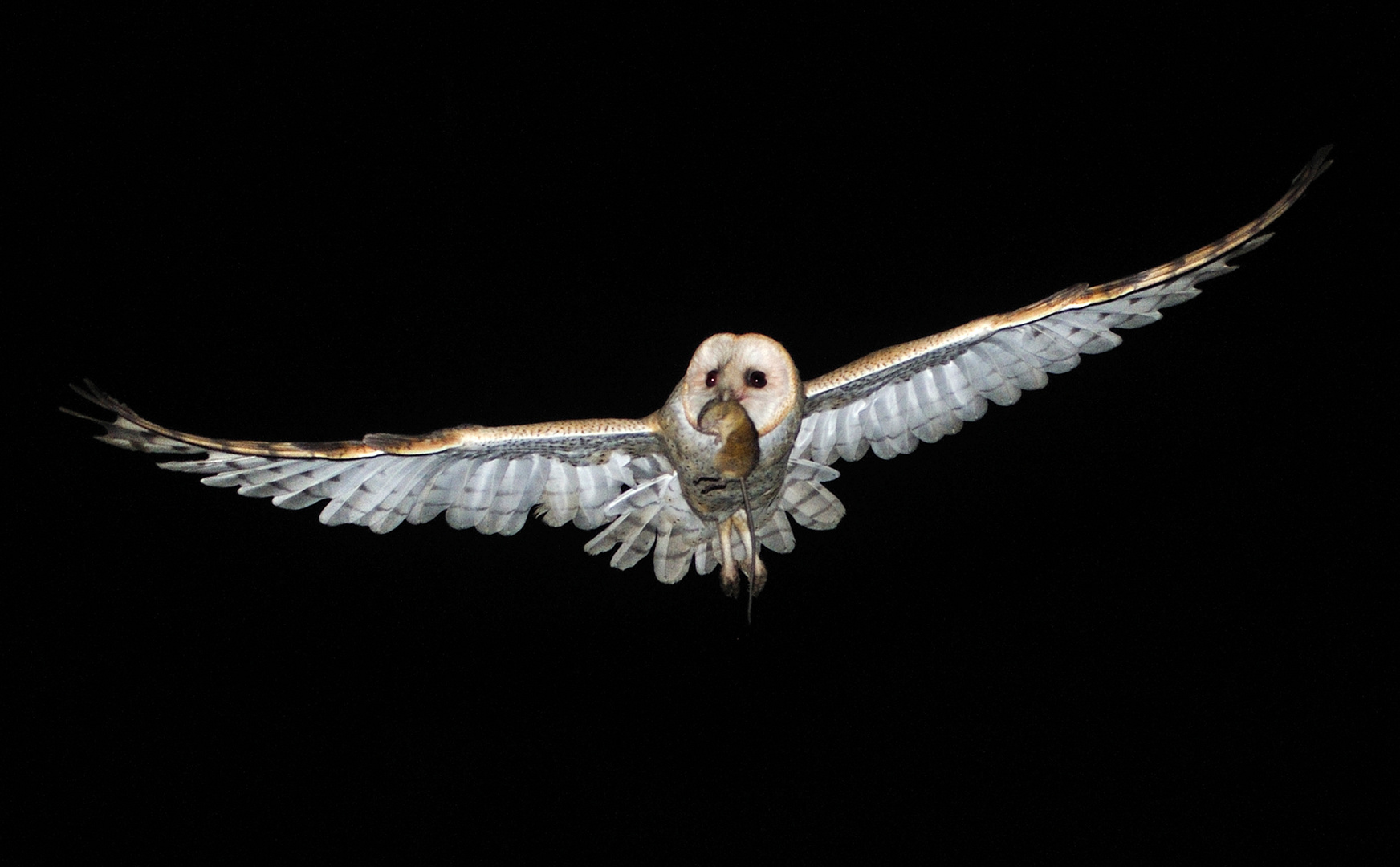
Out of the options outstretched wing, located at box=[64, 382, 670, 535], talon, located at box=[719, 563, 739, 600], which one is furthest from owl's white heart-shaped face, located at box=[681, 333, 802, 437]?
talon, located at box=[719, 563, 739, 600]

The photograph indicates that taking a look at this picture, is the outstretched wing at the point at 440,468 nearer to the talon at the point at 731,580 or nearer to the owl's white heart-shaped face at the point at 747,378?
the owl's white heart-shaped face at the point at 747,378

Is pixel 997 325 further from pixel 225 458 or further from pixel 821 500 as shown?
pixel 225 458

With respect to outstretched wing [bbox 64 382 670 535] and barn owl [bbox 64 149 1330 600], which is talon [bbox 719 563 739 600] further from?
outstretched wing [bbox 64 382 670 535]

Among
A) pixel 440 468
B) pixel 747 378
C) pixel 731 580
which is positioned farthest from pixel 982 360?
pixel 440 468

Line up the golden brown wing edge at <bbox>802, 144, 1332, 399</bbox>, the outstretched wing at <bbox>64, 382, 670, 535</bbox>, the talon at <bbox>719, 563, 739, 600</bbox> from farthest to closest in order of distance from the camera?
the talon at <bbox>719, 563, 739, 600</bbox> → the golden brown wing edge at <bbox>802, 144, 1332, 399</bbox> → the outstretched wing at <bbox>64, 382, 670, 535</bbox>

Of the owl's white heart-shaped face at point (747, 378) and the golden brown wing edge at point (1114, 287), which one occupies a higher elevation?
the golden brown wing edge at point (1114, 287)

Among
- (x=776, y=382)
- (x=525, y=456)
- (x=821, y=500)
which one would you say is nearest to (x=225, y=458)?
(x=525, y=456)

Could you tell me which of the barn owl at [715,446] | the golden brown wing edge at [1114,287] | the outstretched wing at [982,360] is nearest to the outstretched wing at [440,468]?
the barn owl at [715,446]

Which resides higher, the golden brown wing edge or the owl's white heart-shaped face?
the golden brown wing edge
